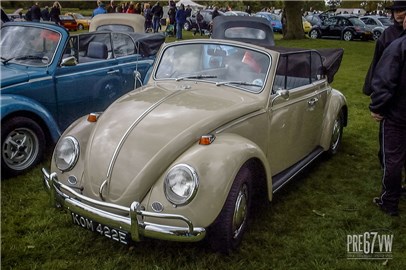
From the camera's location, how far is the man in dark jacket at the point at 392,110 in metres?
3.71

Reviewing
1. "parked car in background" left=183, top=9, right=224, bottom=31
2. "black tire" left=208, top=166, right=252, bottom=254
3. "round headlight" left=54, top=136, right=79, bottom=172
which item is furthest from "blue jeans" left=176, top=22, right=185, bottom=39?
"black tire" left=208, top=166, right=252, bottom=254

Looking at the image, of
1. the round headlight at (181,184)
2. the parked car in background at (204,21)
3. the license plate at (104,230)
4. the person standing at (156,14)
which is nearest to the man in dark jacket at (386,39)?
the round headlight at (181,184)

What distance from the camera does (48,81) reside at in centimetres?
529

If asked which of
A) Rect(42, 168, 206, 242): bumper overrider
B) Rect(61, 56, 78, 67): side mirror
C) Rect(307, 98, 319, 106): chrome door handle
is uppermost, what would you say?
Rect(61, 56, 78, 67): side mirror

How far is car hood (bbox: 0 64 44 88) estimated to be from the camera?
16.0 feet

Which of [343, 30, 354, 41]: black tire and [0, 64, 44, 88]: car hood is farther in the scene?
[343, 30, 354, 41]: black tire

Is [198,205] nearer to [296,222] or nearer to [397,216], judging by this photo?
[296,222]

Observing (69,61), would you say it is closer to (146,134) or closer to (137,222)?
(146,134)

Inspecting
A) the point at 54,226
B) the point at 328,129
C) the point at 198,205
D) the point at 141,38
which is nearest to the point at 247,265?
the point at 198,205

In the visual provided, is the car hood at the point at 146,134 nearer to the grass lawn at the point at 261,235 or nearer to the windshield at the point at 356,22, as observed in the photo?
the grass lawn at the point at 261,235

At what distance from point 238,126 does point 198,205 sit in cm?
100

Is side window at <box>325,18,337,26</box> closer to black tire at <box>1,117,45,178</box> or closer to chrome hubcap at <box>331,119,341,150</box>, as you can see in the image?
chrome hubcap at <box>331,119,341,150</box>

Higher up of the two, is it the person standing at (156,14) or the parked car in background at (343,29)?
the person standing at (156,14)

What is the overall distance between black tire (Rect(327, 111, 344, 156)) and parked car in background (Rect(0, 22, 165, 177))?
279cm
